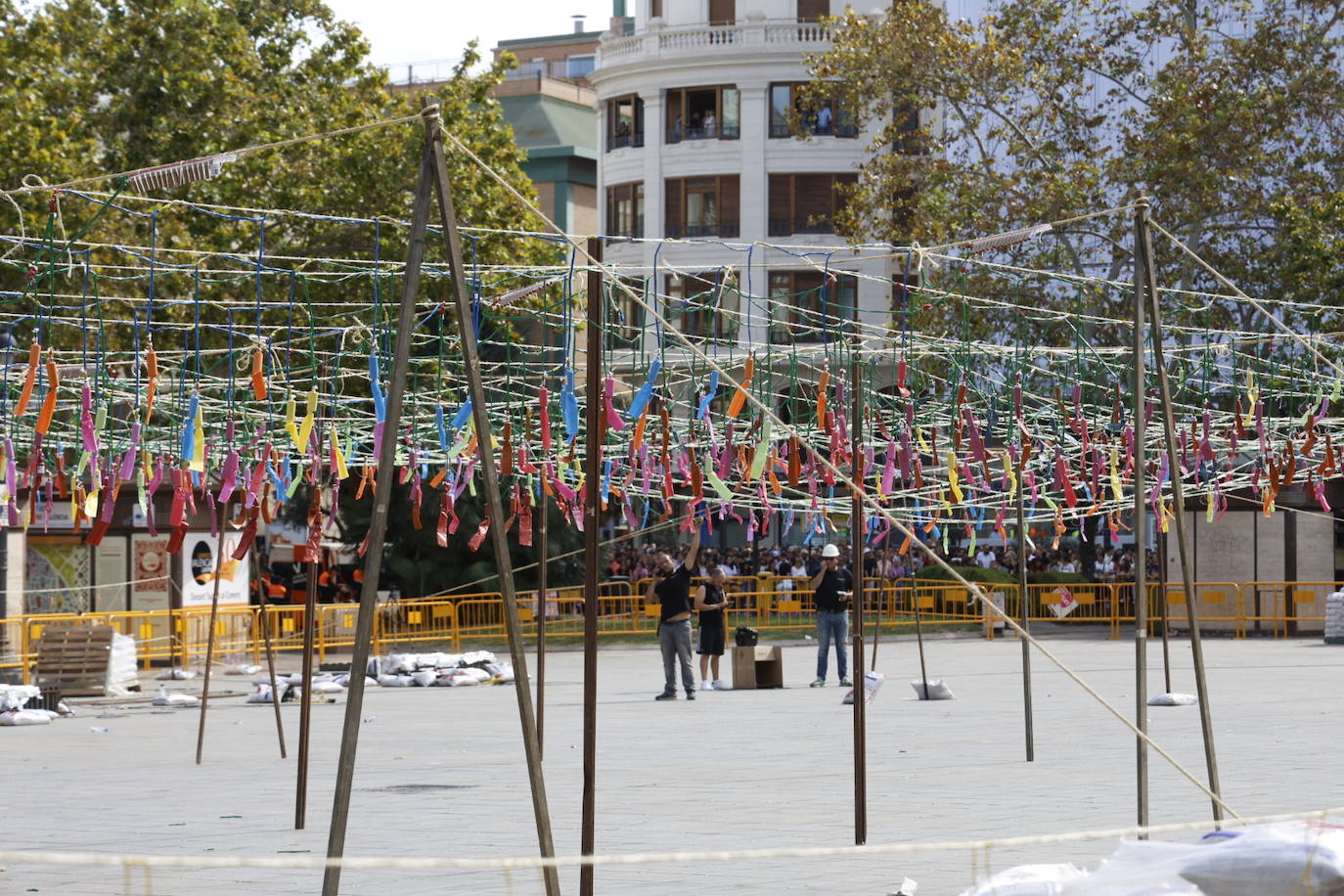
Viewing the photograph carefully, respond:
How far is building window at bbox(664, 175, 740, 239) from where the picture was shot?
50031mm

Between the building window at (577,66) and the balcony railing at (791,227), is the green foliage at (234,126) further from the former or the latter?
the building window at (577,66)

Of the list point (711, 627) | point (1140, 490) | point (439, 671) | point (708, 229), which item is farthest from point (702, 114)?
point (1140, 490)

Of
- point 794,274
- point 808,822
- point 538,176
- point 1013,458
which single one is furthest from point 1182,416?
→ point 538,176

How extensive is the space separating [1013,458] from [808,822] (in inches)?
255

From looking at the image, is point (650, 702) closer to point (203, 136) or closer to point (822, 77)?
point (203, 136)

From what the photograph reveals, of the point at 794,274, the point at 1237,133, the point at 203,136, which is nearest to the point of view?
the point at 203,136

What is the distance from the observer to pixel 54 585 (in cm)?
2723

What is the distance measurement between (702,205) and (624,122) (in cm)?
330

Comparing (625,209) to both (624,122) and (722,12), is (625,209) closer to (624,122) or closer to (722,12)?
(624,122)

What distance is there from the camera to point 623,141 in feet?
169

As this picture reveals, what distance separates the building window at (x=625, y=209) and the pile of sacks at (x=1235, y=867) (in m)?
45.1

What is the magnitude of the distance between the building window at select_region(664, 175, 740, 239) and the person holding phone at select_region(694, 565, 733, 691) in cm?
2736

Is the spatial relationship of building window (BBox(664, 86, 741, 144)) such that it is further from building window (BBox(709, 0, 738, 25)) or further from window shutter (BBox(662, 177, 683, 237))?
building window (BBox(709, 0, 738, 25))

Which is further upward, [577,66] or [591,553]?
[577,66]
